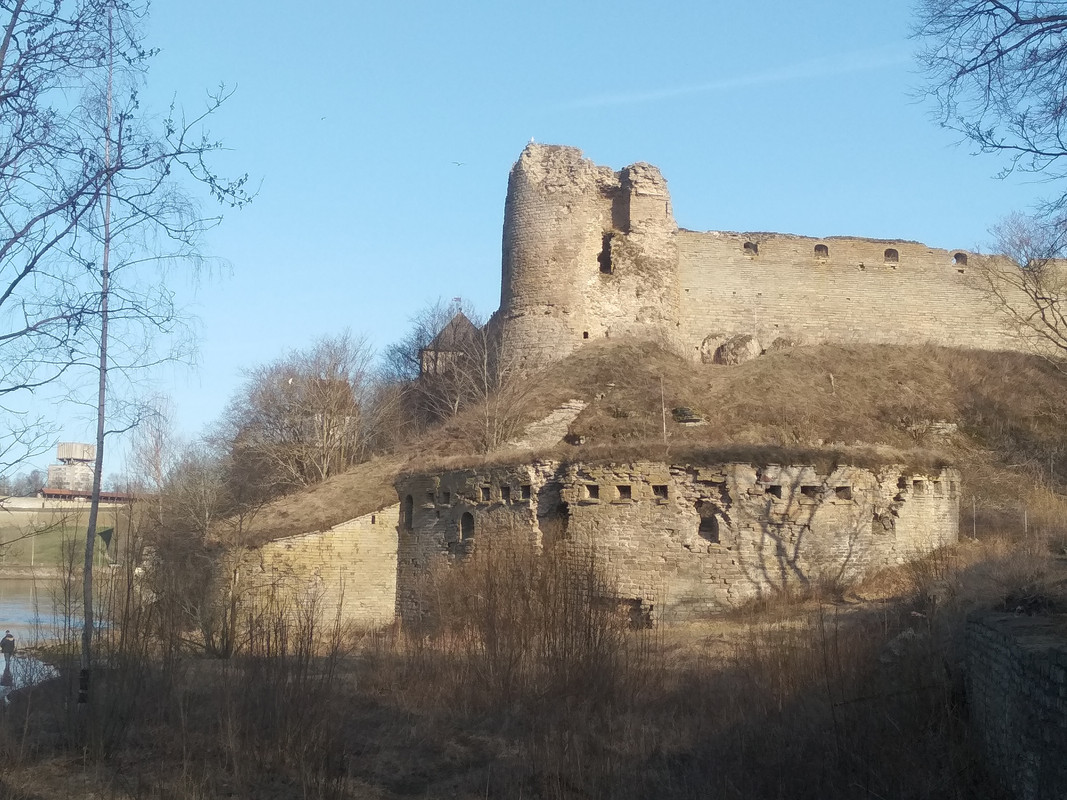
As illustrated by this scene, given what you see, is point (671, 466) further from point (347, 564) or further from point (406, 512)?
point (347, 564)

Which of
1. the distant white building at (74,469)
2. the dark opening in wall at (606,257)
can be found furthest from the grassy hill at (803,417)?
the distant white building at (74,469)

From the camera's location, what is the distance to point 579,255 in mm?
24797

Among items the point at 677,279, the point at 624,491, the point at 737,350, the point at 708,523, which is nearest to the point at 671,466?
the point at 624,491

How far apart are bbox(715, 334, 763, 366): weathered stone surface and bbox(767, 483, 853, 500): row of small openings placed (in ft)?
29.4

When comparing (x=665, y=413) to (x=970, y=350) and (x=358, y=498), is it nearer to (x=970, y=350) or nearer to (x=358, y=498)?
(x=358, y=498)

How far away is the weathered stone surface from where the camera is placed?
86.8 ft

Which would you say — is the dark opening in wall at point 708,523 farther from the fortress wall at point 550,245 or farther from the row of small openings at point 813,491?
the fortress wall at point 550,245

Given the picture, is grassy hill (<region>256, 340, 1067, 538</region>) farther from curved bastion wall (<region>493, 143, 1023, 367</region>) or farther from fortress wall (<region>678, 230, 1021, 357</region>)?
fortress wall (<region>678, 230, 1021, 357</region>)

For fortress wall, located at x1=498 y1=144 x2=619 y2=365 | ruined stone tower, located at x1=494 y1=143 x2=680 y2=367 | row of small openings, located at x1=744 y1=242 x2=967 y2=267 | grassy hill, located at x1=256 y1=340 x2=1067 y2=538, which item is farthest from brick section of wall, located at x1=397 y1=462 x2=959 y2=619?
row of small openings, located at x1=744 y1=242 x2=967 y2=267

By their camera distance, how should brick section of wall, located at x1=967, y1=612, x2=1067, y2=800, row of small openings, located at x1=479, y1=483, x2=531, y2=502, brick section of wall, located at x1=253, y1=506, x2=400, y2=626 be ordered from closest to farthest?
brick section of wall, located at x1=967, y1=612, x2=1067, y2=800 → row of small openings, located at x1=479, y1=483, x2=531, y2=502 → brick section of wall, located at x1=253, y1=506, x2=400, y2=626

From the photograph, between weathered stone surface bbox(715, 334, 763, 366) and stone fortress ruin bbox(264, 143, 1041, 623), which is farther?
weathered stone surface bbox(715, 334, 763, 366)

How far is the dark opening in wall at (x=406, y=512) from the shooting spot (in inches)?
826

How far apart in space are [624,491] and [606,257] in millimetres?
9353

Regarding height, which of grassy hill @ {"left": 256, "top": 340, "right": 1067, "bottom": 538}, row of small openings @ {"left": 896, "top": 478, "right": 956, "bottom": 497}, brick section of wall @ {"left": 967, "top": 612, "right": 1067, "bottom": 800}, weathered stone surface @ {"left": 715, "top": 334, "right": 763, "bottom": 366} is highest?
weathered stone surface @ {"left": 715, "top": 334, "right": 763, "bottom": 366}
